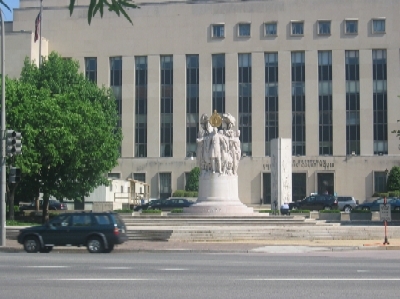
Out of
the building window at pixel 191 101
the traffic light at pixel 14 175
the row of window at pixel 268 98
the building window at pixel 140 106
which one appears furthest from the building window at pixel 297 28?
the traffic light at pixel 14 175

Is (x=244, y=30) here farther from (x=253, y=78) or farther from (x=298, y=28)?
(x=298, y=28)

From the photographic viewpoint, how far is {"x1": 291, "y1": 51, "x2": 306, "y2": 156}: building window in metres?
74.7

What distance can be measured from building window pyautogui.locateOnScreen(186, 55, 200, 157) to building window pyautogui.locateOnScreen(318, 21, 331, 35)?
1342 cm

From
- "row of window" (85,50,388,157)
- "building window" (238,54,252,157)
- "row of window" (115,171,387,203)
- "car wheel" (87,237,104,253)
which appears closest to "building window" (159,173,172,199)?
"row of window" (115,171,387,203)

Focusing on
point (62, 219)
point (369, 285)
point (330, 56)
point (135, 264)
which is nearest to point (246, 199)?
point (330, 56)

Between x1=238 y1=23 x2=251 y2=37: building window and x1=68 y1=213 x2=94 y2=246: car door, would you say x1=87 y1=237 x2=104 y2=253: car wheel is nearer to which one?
x1=68 y1=213 x2=94 y2=246: car door

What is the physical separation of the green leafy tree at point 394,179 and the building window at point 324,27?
622 inches

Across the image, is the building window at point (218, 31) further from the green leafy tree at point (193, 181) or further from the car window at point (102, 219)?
the car window at point (102, 219)

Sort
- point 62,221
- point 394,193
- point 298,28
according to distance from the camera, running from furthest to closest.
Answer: point 298,28
point 394,193
point 62,221

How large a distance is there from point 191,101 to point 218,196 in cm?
3727

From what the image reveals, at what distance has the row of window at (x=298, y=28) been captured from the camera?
7344cm

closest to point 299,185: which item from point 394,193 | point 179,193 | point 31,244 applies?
point 394,193

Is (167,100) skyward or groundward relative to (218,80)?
groundward

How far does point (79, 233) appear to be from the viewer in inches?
1011
